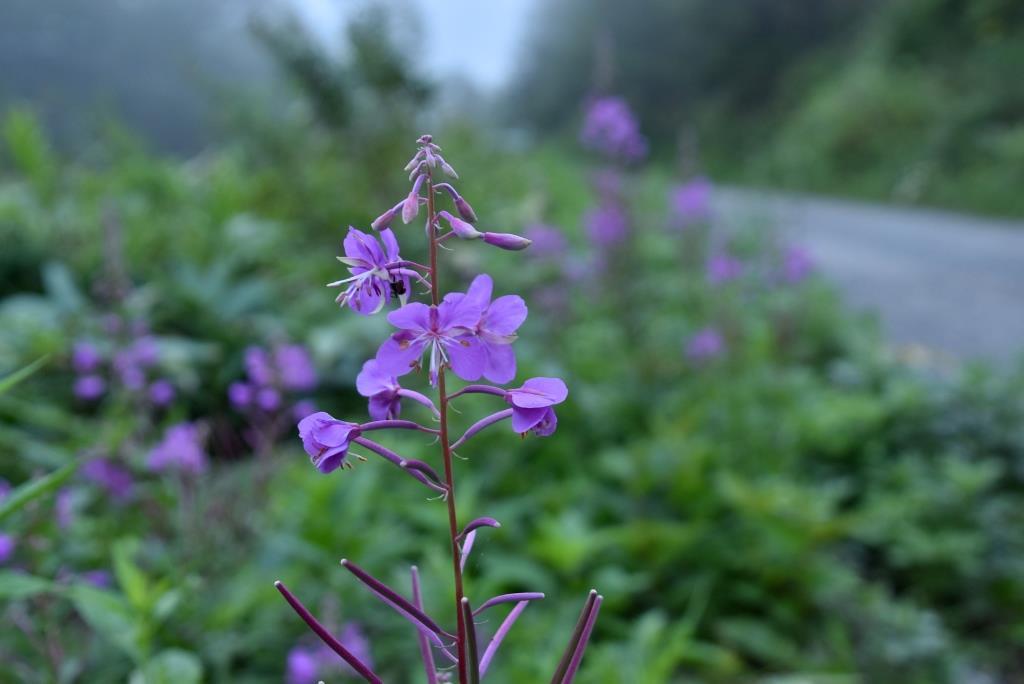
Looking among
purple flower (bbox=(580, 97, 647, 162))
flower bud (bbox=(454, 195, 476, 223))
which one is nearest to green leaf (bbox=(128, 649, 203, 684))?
flower bud (bbox=(454, 195, 476, 223))

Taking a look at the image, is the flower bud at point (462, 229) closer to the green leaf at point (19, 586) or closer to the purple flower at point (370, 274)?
the purple flower at point (370, 274)

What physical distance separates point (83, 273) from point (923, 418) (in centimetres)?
463

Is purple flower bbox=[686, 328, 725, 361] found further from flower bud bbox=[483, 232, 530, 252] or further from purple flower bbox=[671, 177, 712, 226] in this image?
flower bud bbox=[483, 232, 530, 252]

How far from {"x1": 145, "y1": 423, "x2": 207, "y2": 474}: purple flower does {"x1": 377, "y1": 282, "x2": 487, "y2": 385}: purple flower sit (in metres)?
1.53

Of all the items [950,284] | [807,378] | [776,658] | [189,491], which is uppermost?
[950,284]

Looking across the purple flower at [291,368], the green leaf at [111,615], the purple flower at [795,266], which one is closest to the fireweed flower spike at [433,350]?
the green leaf at [111,615]

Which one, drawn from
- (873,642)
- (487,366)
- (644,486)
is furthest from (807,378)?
(487,366)

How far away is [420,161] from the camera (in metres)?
0.73

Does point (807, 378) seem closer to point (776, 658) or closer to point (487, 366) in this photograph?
point (776, 658)

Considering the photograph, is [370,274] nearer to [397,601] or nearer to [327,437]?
[327,437]

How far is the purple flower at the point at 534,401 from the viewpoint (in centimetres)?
73

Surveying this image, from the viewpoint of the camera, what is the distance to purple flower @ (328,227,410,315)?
28.6 inches

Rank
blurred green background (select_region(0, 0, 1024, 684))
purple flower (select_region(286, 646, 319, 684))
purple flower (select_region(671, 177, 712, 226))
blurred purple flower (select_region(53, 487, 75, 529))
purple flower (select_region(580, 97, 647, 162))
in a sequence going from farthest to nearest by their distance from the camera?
purple flower (select_region(671, 177, 712, 226)) → purple flower (select_region(580, 97, 647, 162)) → blurred green background (select_region(0, 0, 1024, 684)) → blurred purple flower (select_region(53, 487, 75, 529)) → purple flower (select_region(286, 646, 319, 684))

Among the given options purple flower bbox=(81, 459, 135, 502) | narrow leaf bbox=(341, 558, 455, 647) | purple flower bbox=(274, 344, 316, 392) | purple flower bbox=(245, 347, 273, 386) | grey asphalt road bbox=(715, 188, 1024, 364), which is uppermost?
grey asphalt road bbox=(715, 188, 1024, 364)
